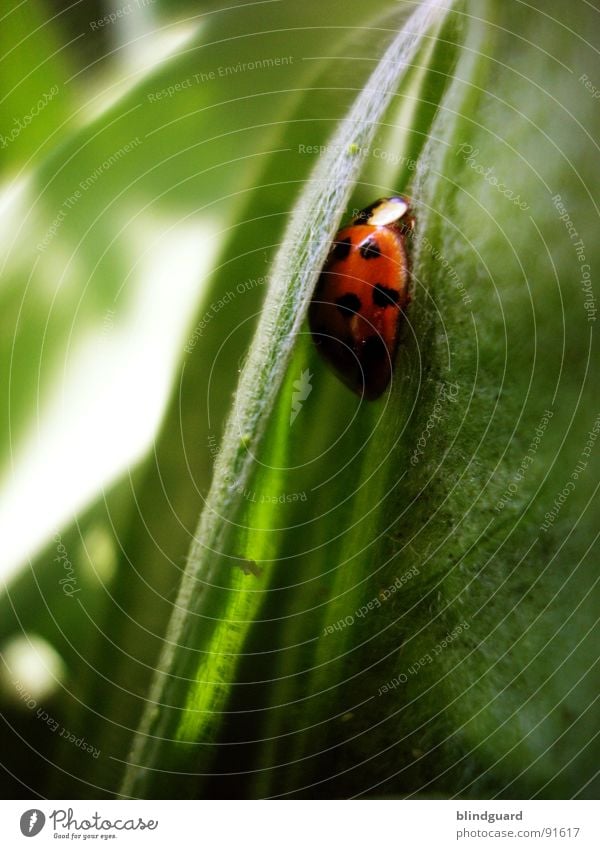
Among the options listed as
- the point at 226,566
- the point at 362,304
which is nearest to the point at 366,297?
the point at 362,304

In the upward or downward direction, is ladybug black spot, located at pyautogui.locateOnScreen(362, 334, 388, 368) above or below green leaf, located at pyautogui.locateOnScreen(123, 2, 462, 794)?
above

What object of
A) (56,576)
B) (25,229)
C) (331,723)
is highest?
(25,229)

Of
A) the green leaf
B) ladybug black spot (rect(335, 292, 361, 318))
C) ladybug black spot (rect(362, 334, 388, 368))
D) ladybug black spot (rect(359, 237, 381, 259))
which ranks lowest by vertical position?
the green leaf

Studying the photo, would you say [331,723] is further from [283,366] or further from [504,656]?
[283,366]

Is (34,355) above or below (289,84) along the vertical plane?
below

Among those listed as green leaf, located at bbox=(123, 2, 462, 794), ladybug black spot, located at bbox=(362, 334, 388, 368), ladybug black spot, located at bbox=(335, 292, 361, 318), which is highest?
ladybug black spot, located at bbox=(335, 292, 361, 318)

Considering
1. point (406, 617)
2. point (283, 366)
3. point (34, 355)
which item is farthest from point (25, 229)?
point (406, 617)

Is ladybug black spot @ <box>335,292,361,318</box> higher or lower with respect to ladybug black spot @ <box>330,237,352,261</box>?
lower
